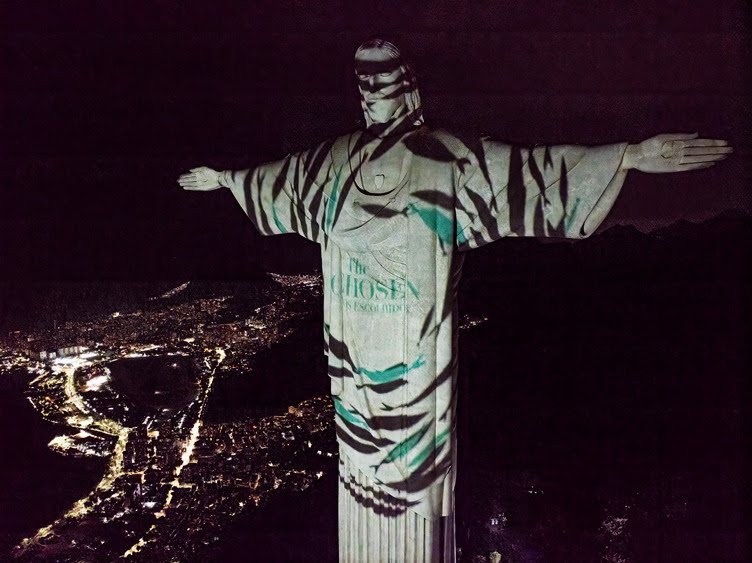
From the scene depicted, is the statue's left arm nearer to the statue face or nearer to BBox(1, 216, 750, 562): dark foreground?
the statue face

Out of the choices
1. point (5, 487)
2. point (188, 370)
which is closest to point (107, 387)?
point (188, 370)

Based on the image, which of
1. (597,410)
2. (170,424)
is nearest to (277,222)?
(170,424)

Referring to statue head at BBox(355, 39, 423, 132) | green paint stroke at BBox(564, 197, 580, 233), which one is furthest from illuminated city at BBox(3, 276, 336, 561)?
green paint stroke at BBox(564, 197, 580, 233)

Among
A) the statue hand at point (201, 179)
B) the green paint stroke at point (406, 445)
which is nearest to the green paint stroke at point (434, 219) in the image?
the green paint stroke at point (406, 445)

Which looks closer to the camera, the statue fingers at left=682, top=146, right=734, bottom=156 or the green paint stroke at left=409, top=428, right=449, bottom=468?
the statue fingers at left=682, top=146, right=734, bottom=156

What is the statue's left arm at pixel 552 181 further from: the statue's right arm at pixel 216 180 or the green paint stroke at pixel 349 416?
the statue's right arm at pixel 216 180

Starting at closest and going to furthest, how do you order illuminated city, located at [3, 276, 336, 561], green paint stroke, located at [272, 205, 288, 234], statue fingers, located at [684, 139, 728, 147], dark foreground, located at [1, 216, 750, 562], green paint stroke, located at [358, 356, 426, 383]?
statue fingers, located at [684, 139, 728, 147] < green paint stroke, located at [358, 356, 426, 383] < green paint stroke, located at [272, 205, 288, 234] < dark foreground, located at [1, 216, 750, 562] < illuminated city, located at [3, 276, 336, 561]
